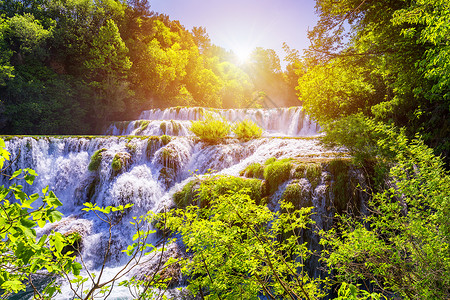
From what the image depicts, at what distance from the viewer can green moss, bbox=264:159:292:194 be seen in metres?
6.04

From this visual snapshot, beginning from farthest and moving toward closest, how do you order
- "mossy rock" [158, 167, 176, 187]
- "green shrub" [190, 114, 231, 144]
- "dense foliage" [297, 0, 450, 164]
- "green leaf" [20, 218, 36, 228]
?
"green shrub" [190, 114, 231, 144], "mossy rock" [158, 167, 176, 187], "dense foliage" [297, 0, 450, 164], "green leaf" [20, 218, 36, 228]

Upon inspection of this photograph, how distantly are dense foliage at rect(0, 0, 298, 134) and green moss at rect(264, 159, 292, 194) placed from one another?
1724 centimetres

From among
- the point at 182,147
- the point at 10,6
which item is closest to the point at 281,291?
the point at 182,147

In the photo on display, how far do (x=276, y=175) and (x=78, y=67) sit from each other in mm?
21604

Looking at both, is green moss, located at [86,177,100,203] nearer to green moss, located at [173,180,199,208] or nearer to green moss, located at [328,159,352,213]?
green moss, located at [173,180,199,208]

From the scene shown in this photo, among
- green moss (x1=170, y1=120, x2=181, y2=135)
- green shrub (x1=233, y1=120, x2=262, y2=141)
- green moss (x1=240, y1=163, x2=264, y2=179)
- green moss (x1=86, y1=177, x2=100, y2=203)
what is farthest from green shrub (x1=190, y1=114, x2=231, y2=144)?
green moss (x1=86, y1=177, x2=100, y2=203)

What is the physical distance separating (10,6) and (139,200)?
76.1 ft

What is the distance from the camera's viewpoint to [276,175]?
6.13 metres

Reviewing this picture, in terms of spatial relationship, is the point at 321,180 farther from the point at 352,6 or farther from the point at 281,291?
the point at 352,6

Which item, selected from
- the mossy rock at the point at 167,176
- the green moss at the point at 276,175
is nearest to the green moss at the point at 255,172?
the green moss at the point at 276,175

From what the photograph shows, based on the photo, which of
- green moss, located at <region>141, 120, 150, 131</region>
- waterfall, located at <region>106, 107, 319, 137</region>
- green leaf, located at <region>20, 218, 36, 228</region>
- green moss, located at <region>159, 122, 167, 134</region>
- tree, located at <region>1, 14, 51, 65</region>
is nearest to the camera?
green leaf, located at <region>20, 218, 36, 228</region>

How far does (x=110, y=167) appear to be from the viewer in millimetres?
9375

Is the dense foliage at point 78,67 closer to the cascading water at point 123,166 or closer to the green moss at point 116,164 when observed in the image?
the cascading water at point 123,166

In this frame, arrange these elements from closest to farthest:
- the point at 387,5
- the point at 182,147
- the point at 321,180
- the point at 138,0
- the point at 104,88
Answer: the point at 387,5, the point at 321,180, the point at 182,147, the point at 104,88, the point at 138,0
